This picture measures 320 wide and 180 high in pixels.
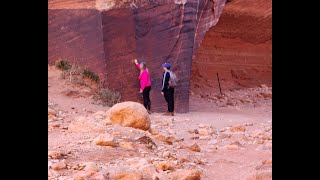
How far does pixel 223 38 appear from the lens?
65.8 ft

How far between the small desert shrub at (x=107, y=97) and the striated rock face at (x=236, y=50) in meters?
6.53

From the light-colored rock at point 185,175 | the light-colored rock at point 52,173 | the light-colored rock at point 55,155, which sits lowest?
the light-colored rock at point 185,175

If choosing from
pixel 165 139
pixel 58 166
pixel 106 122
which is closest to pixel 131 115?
pixel 106 122

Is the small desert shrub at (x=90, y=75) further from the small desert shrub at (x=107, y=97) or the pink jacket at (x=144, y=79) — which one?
the pink jacket at (x=144, y=79)

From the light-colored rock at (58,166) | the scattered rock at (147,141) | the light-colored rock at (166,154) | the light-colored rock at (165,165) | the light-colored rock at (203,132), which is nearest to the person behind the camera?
the light-colored rock at (58,166)

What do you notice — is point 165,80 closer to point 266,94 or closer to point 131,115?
point 131,115

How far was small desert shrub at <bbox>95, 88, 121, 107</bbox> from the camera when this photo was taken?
1198 cm

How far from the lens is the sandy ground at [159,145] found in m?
5.54

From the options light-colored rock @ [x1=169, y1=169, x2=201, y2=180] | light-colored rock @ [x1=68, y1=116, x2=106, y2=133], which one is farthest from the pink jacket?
light-colored rock @ [x1=169, y1=169, x2=201, y2=180]

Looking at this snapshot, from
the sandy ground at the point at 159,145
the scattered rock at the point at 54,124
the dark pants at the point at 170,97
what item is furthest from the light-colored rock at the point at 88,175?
the dark pants at the point at 170,97
